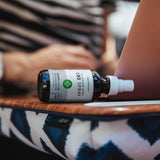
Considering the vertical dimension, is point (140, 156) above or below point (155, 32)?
below

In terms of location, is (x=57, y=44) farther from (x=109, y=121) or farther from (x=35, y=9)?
(x=109, y=121)

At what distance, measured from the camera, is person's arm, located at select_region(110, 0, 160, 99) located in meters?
0.37

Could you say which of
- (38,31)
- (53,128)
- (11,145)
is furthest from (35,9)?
(53,128)

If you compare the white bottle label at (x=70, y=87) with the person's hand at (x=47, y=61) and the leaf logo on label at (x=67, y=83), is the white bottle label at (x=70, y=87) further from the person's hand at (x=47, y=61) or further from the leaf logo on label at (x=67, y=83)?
the person's hand at (x=47, y=61)

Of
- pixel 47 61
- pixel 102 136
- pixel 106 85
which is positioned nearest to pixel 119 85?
pixel 106 85

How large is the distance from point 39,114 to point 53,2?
3.21 ft

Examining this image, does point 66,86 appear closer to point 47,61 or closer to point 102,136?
point 102,136

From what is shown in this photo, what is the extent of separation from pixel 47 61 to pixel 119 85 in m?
0.80

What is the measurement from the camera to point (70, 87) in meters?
0.35

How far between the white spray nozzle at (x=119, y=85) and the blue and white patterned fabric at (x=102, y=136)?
0.11 meters

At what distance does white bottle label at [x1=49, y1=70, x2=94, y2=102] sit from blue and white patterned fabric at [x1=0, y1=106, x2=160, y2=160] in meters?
0.04

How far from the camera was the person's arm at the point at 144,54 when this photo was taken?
1.22ft

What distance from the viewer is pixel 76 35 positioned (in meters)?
1.23

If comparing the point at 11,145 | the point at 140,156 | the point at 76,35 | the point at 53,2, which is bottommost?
the point at 11,145
